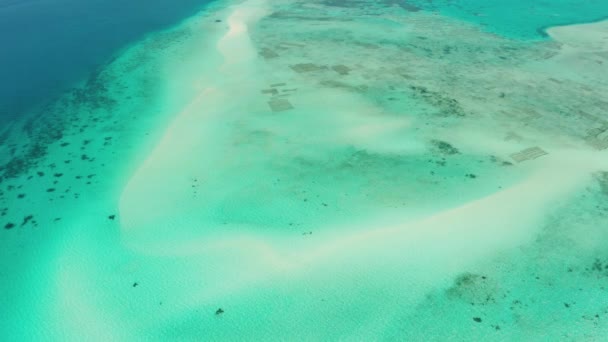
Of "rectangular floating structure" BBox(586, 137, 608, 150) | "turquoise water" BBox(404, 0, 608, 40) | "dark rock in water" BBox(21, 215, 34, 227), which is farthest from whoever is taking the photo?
"turquoise water" BBox(404, 0, 608, 40)

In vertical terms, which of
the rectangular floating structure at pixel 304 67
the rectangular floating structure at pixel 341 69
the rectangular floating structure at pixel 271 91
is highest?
the rectangular floating structure at pixel 304 67

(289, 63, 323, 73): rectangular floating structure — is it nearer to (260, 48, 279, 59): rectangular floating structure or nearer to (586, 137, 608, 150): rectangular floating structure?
(260, 48, 279, 59): rectangular floating structure

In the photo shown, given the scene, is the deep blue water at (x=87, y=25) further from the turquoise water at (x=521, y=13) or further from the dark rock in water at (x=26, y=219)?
the dark rock in water at (x=26, y=219)

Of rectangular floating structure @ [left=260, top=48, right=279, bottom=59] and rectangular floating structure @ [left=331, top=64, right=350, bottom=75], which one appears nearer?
rectangular floating structure @ [left=331, top=64, right=350, bottom=75]

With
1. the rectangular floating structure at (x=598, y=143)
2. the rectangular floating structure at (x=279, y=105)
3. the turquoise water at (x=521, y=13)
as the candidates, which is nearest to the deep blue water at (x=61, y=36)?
the rectangular floating structure at (x=279, y=105)

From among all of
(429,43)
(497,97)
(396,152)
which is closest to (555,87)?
(497,97)

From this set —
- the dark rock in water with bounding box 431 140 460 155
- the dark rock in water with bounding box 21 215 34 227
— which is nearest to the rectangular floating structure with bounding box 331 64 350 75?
the dark rock in water with bounding box 431 140 460 155

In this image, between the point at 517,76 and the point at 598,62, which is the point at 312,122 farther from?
the point at 598,62
